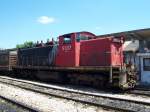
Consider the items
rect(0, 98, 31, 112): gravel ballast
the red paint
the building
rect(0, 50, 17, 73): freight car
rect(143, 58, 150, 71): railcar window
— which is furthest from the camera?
rect(0, 50, 17, 73): freight car

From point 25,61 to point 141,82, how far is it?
10143mm

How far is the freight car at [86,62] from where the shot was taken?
47.5ft

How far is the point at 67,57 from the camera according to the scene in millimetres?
17000

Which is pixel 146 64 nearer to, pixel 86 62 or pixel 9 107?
pixel 86 62

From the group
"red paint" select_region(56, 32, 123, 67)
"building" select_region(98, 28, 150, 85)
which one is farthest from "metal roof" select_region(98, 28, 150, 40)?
"red paint" select_region(56, 32, 123, 67)

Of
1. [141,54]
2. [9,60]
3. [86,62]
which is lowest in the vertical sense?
[86,62]

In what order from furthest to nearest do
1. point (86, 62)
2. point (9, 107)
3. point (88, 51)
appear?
1. point (86, 62)
2. point (88, 51)
3. point (9, 107)

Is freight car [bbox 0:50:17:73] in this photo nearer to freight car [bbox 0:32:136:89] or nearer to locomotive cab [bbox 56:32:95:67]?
freight car [bbox 0:32:136:89]

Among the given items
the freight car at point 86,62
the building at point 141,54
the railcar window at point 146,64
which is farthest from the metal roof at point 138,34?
the freight car at point 86,62

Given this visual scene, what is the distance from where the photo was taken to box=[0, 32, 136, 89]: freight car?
14.5 meters

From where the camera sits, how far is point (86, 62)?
638 inches

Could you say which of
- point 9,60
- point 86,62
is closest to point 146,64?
point 86,62

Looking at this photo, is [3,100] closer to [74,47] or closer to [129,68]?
[74,47]

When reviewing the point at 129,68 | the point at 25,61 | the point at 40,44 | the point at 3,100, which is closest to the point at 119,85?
the point at 129,68
